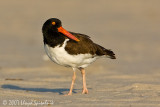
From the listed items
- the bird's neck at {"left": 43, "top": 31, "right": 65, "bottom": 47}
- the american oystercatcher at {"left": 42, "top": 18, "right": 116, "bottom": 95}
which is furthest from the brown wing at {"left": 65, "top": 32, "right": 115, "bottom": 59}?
the bird's neck at {"left": 43, "top": 31, "right": 65, "bottom": 47}

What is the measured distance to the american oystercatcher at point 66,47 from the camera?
31.5 feet

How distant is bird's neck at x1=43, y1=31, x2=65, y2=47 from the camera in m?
9.64

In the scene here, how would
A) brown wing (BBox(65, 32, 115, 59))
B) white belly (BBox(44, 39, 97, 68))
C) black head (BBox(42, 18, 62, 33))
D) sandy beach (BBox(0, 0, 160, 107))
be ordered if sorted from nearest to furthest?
sandy beach (BBox(0, 0, 160, 107)) < white belly (BBox(44, 39, 97, 68)) < brown wing (BBox(65, 32, 115, 59)) < black head (BBox(42, 18, 62, 33))

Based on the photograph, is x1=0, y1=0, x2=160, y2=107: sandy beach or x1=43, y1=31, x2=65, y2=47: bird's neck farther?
x1=43, y1=31, x2=65, y2=47: bird's neck

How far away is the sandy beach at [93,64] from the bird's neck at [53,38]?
104cm

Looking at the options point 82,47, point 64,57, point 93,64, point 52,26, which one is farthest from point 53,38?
point 93,64

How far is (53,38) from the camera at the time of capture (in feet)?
31.9

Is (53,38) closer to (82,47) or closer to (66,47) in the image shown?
(66,47)

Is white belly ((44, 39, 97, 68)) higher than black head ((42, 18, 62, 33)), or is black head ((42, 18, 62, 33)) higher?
black head ((42, 18, 62, 33))

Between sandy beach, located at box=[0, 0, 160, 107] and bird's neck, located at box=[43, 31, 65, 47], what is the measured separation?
40.8 inches

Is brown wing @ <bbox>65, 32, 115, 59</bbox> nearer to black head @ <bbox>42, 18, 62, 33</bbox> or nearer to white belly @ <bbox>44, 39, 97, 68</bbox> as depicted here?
white belly @ <bbox>44, 39, 97, 68</bbox>

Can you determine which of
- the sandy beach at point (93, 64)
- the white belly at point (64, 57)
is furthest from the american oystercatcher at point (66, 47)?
the sandy beach at point (93, 64)

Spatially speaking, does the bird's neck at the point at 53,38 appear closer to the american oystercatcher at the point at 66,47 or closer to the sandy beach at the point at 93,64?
the american oystercatcher at the point at 66,47

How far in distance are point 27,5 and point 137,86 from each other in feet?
59.8
